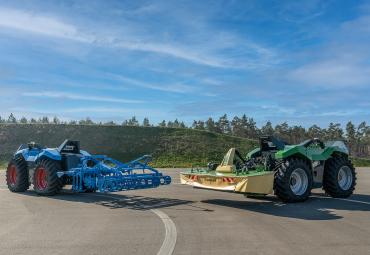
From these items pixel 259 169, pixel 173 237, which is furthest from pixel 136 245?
pixel 259 169

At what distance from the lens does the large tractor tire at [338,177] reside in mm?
13586

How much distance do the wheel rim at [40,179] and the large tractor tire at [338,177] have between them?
8.35 m

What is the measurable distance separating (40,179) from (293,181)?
7.58 meters

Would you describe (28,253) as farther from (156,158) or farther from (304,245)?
(156,158)

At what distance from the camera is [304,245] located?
23.4 ft

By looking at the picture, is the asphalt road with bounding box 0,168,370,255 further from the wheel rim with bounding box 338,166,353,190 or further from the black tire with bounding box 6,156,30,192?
the black tire with bounding box 6,156,30,192

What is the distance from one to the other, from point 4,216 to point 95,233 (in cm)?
302

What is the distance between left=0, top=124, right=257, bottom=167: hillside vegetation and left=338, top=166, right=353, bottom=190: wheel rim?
26.5m

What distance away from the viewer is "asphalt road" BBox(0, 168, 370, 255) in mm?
7012

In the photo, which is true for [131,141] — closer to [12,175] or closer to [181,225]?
[12,175]

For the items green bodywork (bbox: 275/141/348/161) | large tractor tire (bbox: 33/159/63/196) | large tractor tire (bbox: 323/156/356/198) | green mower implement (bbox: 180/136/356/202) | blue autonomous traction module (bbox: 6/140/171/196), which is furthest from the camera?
large tractor tire (bbox: 33/159/63/196)

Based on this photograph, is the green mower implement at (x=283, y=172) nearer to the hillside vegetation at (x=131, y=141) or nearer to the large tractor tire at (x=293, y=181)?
the large tractor tire at (x=293, y=181)

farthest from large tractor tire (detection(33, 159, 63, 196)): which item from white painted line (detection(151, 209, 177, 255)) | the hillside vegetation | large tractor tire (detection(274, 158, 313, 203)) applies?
the hillside vegetation

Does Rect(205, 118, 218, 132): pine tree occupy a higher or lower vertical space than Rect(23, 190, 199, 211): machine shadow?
higher
